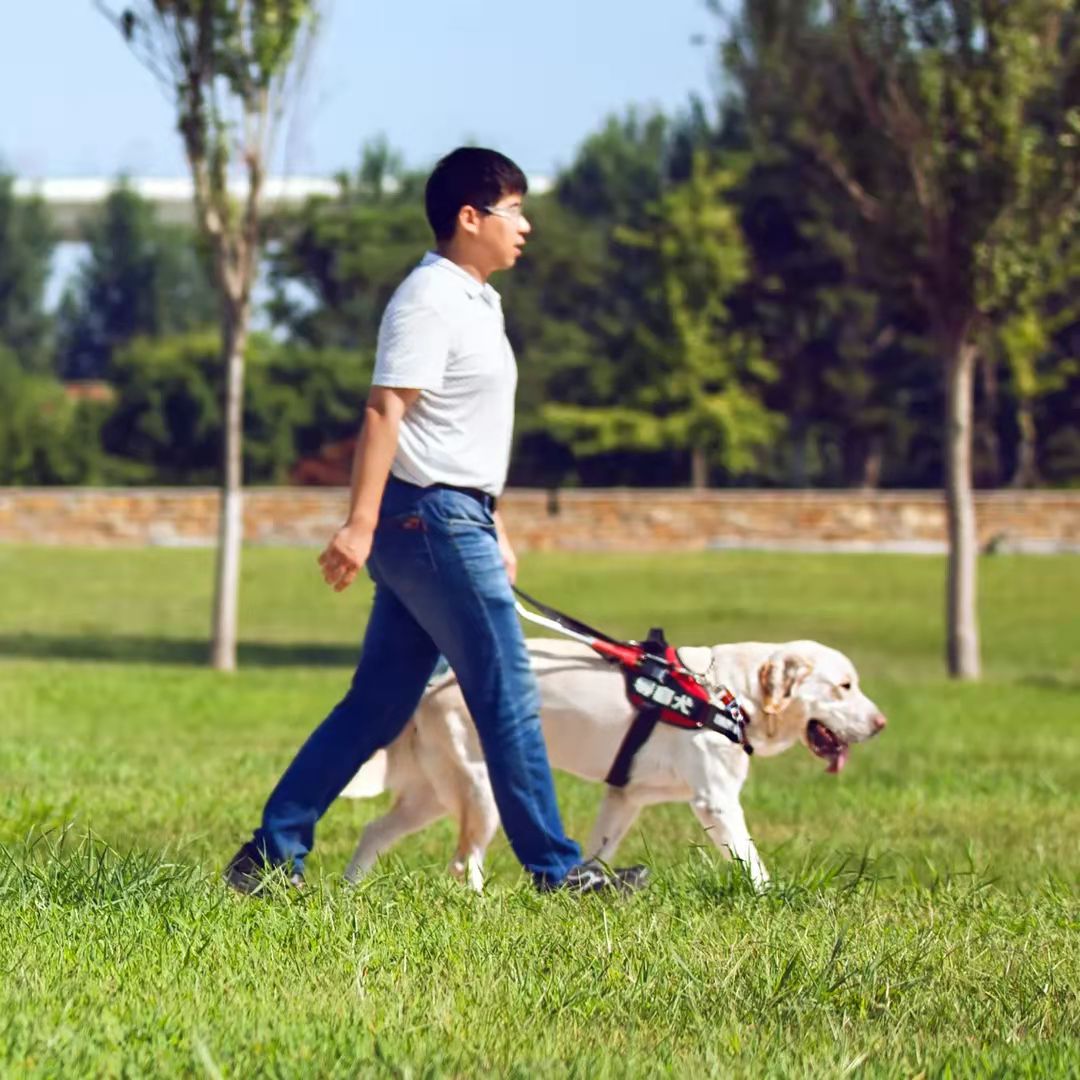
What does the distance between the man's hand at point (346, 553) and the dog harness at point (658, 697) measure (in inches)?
24.2

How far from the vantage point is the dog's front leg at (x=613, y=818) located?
263 inches

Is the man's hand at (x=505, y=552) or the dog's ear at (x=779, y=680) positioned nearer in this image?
the man's hand at (x=505, y=552)

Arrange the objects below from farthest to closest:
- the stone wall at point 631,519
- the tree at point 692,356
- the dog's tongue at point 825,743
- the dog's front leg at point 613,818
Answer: the tree at point 692,356
the stone wall at point 631,519
the dog's front leg at point 613,818
the dog's tongue at point 825,743

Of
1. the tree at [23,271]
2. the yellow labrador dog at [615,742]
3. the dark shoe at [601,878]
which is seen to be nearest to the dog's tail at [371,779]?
the yellow labrador dog at [615,742]

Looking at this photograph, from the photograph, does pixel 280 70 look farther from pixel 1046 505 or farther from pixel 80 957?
pixel 1046 505

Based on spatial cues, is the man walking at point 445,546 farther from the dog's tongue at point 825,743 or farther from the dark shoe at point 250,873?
the dog's tongue at point 825,743

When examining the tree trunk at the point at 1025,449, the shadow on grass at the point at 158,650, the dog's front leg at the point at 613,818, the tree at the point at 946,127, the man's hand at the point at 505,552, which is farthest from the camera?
the tree trunk at the point at 1025,449

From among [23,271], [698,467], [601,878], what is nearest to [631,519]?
[698,467]

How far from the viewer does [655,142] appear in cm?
7612

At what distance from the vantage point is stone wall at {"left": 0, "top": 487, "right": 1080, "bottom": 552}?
39.6 m

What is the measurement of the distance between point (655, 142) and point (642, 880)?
236ft

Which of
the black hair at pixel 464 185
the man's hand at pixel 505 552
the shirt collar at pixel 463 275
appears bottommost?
the man's hand at pixel 505 552

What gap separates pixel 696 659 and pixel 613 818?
0.55 metres

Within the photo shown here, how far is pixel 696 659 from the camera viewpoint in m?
6.61
